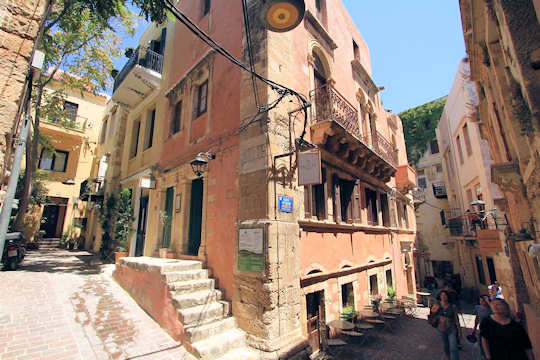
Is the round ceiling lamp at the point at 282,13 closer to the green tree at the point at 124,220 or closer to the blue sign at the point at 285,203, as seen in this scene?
the blue sign at the point at 285,203

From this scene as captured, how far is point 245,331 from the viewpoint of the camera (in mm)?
5043

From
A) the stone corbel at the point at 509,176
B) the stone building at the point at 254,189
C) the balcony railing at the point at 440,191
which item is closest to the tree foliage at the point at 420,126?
the balcony railing at the point at 440,191

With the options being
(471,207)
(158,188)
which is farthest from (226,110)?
(471,207)

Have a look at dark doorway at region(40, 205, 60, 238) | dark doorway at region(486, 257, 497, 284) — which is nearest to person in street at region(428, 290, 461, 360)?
dark doorway at region(486, 257, 497, 284)

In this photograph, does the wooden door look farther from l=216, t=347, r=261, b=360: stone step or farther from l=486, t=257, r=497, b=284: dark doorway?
l=486, t=257, r=497, b=284: dark doorway

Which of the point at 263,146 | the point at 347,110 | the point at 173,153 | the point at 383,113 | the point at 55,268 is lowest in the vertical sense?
the point at 55,268

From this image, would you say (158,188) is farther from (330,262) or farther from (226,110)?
(330,262)

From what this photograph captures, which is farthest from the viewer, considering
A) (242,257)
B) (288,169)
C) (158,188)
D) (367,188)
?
(367,188)

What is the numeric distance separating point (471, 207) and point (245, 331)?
1632cm

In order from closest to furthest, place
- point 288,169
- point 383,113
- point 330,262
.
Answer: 1. point 288,169
2. point 330,262
3. point 383,113

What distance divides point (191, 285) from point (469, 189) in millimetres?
17397

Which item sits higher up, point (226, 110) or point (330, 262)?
point (226, 110)

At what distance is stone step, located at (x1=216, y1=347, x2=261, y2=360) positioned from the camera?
14.5 feet

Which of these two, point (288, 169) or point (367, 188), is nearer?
point (288, 169)
